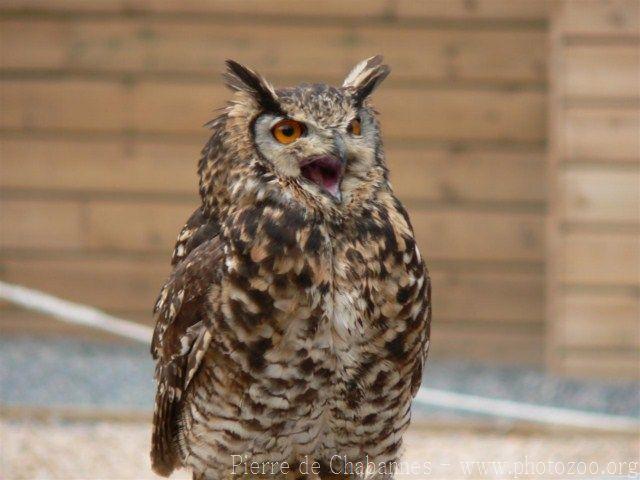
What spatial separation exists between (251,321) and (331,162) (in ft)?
1.08

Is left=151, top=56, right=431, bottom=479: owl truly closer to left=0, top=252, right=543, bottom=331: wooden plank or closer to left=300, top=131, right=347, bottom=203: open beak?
left=300, top=131, right=347, bottom=203: open beak

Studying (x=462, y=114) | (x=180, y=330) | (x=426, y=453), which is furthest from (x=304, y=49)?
(x=180, y=330)

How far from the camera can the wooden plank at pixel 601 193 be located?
4668 millimetres

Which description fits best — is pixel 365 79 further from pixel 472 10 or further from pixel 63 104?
pixel 63 104

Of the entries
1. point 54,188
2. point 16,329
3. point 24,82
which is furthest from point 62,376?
point 24,82

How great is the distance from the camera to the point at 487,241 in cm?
516

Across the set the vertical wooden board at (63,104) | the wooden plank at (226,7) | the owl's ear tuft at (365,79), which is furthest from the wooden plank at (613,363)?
the owl's ear tuft at (365,79)

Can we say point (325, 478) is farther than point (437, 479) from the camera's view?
No

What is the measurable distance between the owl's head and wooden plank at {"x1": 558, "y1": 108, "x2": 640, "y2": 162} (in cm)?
272

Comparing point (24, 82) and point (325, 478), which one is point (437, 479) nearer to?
point (325, 478)

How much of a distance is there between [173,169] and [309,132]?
3290 millimetres

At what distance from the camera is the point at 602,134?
4652 millimetres

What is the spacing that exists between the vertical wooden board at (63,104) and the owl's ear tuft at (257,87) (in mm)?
3279

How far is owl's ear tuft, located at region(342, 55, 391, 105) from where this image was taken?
213 centimetres
